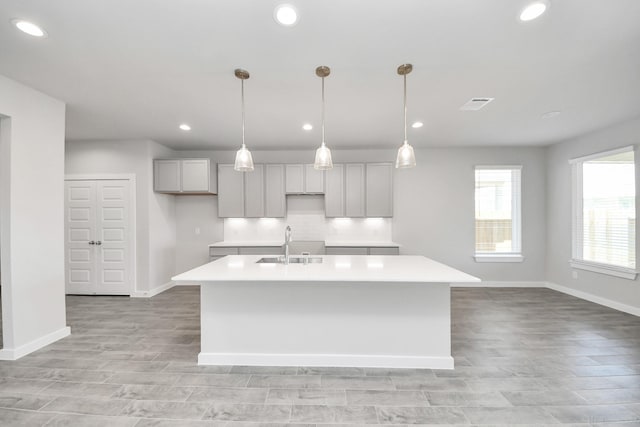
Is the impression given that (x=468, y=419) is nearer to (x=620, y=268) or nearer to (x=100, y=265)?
(x=620, y=268)

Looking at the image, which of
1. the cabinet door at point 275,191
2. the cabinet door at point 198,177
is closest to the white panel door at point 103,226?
the cabinet door at point 198,177

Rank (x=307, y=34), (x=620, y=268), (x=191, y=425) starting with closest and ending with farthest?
1. (x=191, y=425)
2. (x=307, y=34)
3. (x=620, y=268)

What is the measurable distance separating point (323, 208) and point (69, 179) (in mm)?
4228

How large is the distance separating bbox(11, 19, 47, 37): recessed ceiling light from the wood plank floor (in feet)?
8.47

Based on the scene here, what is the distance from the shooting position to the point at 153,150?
478 centimetres

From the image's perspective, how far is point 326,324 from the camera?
255 cm

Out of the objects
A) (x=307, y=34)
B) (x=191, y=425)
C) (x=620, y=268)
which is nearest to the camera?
(x=191, y=425)

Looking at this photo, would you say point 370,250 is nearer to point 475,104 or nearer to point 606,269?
point 475,104

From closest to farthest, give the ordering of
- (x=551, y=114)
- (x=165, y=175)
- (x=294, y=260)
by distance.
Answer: (x=294, y=260) → (x=551, y=114) → (x=165, y=175)

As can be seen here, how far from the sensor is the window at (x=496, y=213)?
5.31m

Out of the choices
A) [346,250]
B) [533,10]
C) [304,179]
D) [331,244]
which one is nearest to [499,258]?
[346,250]

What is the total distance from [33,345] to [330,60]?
3.85m

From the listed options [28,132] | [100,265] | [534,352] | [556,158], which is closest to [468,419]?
[534,352]

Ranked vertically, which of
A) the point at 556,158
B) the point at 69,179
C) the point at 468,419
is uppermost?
the point at 556,158
